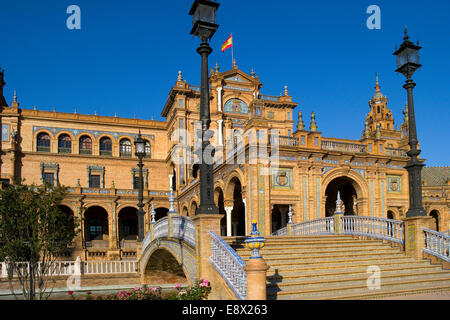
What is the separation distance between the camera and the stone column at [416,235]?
550 inches

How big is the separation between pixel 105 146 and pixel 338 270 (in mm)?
39689

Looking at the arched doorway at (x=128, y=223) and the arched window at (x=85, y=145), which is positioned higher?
the arched window at (x=85, y=145)

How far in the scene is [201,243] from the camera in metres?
11.3

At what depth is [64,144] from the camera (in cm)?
4644

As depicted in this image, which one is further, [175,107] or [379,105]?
[379,105]

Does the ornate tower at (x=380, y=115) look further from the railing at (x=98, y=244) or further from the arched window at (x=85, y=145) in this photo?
the railing at (x=98, y=244)

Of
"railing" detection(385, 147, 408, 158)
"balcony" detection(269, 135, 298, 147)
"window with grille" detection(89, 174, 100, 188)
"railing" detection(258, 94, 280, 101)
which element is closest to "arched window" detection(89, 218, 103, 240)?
"window with grille" detection(89, 174, 100, 188)

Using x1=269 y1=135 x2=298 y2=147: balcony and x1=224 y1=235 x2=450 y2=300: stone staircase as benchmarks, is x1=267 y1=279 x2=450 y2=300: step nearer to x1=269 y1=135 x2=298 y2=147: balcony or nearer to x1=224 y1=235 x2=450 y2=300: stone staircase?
x1=224 y1=235 x2=450 y2=300: stone staircase

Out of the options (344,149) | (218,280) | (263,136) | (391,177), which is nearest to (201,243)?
(218,280)

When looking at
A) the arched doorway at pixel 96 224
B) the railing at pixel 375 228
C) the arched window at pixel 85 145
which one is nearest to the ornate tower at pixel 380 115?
the arched window at pixel 85 145

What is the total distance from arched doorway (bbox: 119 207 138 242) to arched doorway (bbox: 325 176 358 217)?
23.0 metres

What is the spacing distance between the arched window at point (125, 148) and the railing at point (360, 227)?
100ft

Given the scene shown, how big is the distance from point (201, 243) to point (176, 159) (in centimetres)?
3248
